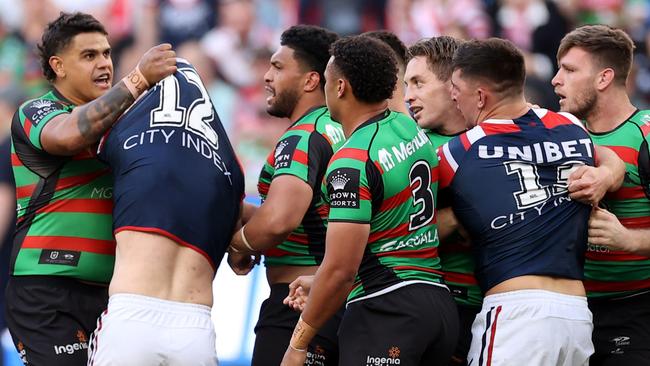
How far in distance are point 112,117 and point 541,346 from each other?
9.38 feet

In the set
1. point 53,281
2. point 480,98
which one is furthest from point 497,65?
point 53,281

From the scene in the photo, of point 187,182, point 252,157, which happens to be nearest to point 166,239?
point 187,182

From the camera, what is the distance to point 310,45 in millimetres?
7324

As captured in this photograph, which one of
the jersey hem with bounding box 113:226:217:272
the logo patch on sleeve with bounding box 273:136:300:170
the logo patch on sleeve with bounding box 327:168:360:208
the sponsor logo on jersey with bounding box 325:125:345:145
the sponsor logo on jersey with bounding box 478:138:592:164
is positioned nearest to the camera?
the logo patch on sleeve with bounding box 327:168:360:208

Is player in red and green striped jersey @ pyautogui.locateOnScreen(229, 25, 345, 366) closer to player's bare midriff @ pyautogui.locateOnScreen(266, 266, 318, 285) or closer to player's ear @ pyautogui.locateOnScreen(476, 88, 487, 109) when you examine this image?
player's bare midriff @ pyautogui.locateOnScreen(266, 266, 318, 285)

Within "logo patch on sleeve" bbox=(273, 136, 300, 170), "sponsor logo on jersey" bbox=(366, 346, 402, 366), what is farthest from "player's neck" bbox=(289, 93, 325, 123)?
"sponsor logo on jersey" bbox=(366, 346, 402, 366)

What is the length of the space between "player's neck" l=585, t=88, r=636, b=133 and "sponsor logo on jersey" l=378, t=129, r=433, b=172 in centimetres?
142

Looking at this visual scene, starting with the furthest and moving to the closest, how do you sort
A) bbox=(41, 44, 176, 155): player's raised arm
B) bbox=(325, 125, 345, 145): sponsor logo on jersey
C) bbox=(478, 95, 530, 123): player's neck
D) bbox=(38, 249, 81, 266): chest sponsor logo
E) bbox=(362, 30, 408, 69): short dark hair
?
bbox=(362, 30, 408, 69): short dark hair < bbox=(325, 125, 345, 145): sponsor logo on jersey < bbox=(38, 249, 81, 266): chest sponsor logo < bbox=(478, 95, 530, 123): player's neck < bbox=(41, 44, 176, 155): player's raised arm

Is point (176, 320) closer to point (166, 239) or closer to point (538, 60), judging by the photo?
point (166, 239)

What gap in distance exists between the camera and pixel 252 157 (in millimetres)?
13836

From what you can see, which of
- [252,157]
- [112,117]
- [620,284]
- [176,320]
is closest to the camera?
[176,320]

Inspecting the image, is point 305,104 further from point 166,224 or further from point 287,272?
point 166,224

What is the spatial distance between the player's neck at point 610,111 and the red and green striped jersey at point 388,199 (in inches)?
54.2

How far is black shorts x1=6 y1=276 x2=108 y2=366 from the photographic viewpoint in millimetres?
6297
